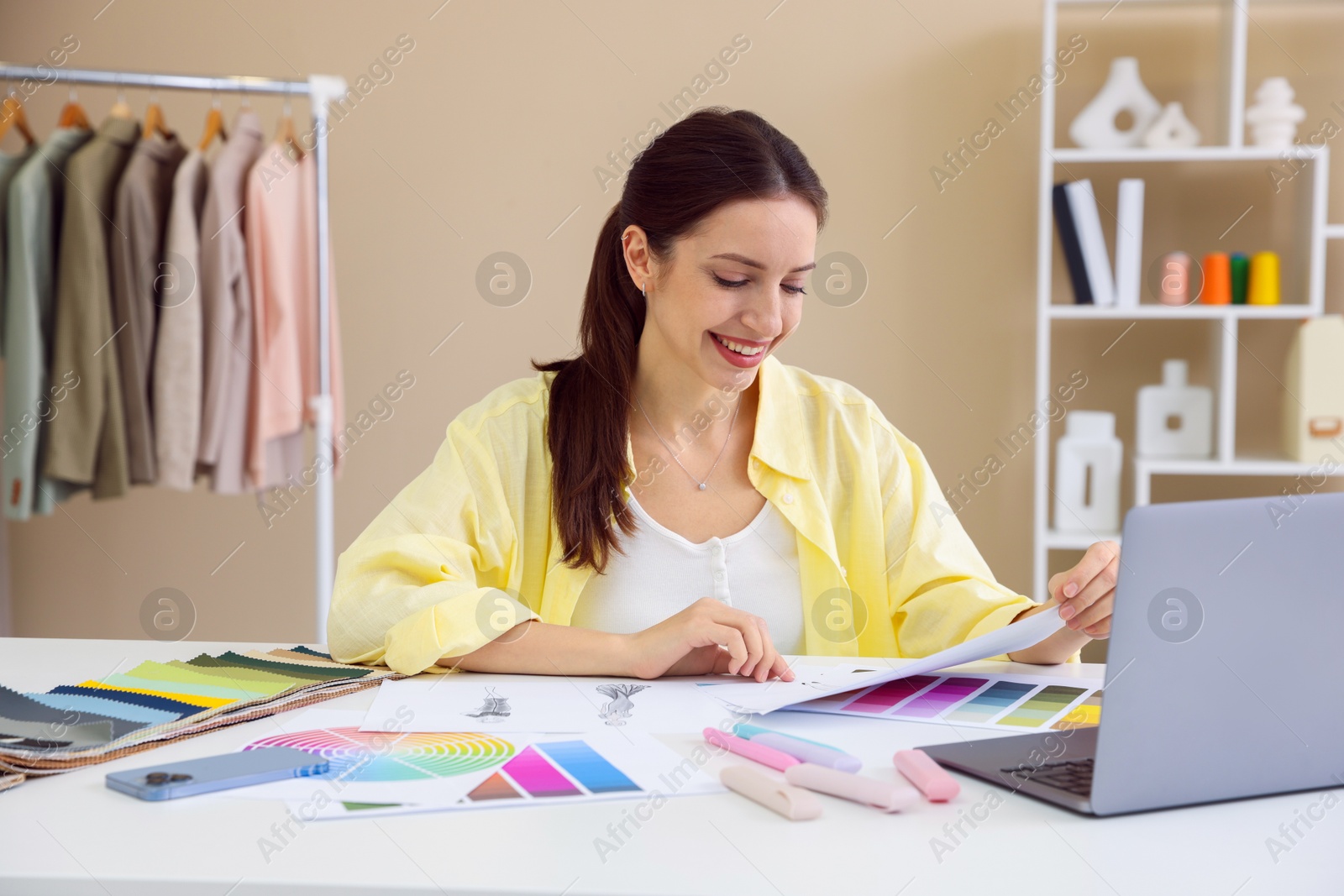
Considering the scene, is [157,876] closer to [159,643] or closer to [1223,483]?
[159,643]

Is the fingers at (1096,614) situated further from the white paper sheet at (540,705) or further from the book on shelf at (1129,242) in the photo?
the book on shelf at (1129,242)

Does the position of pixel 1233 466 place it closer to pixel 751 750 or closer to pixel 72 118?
pixel 751 750

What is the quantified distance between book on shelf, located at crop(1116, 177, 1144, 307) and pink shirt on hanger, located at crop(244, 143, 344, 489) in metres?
1.72

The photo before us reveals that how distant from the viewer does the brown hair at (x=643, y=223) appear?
1.41 meters

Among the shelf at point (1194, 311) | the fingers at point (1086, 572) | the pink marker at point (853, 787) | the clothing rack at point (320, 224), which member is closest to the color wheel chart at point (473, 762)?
the pink marker at point (853, 787)

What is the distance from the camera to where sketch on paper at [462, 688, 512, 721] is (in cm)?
100

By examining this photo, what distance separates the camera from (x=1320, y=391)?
8.17 ft

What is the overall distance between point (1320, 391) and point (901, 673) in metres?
1.88

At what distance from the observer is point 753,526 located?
148 cm

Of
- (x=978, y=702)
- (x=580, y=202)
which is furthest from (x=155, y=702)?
(x=580, y=202)

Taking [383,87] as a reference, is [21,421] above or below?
below

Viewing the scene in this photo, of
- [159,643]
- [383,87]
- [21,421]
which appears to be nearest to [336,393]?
[21,421]

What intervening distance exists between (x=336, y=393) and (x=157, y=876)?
6.84ft

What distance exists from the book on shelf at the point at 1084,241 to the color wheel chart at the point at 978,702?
5.29 feet
